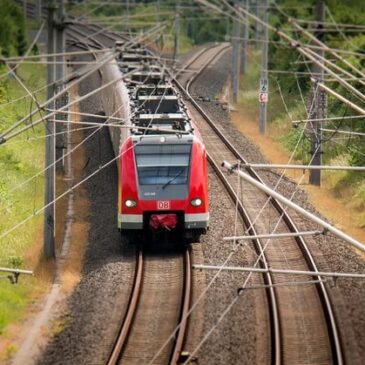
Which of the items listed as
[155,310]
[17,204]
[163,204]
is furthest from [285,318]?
[17,204]

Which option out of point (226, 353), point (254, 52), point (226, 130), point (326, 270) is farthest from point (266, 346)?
point (254, 52)

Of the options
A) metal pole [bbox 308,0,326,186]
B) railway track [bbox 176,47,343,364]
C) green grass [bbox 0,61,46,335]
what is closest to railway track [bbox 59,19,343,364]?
railway track [bbox 176,47,343,364]

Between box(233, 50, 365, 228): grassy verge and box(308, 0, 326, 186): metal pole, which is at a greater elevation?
box(308, 0, 326, 186): metal pole

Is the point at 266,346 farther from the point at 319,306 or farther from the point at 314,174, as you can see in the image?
the point at 314,174

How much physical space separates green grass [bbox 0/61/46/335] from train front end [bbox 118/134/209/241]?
2.57 m

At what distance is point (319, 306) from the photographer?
1870 centimetres

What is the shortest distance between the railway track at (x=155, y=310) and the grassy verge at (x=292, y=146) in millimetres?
4498

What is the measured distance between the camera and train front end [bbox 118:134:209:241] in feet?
69.9

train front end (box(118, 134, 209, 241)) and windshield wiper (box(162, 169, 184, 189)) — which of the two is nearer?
train front end (box(118, 134, 209, 241))

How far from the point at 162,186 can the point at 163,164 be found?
58 cm

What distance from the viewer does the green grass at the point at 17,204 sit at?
63.4ft

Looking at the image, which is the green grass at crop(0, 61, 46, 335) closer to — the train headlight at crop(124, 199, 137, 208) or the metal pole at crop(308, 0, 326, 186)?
the train headlight at crop(124, 199, 137, 208)

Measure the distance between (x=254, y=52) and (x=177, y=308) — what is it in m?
55.9

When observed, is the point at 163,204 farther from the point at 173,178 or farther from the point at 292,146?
the point at 292,146
